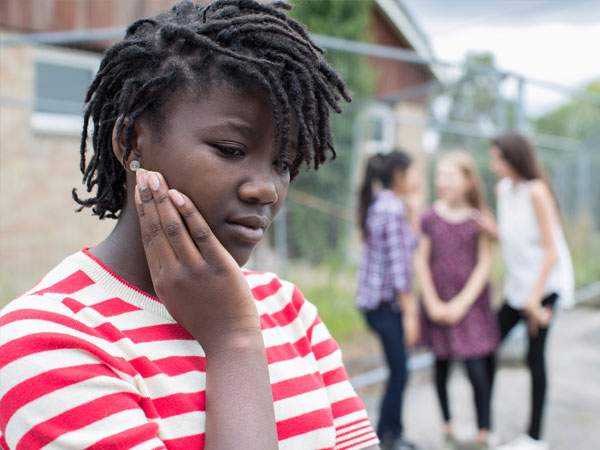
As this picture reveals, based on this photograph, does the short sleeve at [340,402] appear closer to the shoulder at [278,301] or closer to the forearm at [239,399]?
the shoulder at [278,301]

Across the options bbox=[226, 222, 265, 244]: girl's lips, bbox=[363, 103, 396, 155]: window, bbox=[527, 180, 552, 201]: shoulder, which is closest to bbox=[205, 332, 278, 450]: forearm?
bbox=[226, 222, 265, 244]: girl's lips

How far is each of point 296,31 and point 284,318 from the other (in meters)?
0.49

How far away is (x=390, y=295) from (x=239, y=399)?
3149 mm

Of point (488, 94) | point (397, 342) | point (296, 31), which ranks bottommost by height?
point (397, 342)

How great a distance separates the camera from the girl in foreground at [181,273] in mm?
865

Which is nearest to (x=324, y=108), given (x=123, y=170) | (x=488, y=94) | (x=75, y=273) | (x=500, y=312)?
(x=123, y=170)

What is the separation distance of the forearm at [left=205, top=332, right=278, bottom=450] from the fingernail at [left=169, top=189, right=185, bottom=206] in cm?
21

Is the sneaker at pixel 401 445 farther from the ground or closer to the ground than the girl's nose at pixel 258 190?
closer to the ground

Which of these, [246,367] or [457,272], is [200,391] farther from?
[457,272]

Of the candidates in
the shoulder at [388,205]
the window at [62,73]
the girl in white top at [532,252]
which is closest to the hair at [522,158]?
the girl in white top at [532,252]

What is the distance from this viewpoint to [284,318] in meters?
1.22

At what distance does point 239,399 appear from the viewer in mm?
936

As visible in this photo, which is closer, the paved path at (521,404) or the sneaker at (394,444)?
the sneaker at (394,444)

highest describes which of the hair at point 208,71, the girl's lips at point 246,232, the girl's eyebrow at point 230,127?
the hair at point 208,71
